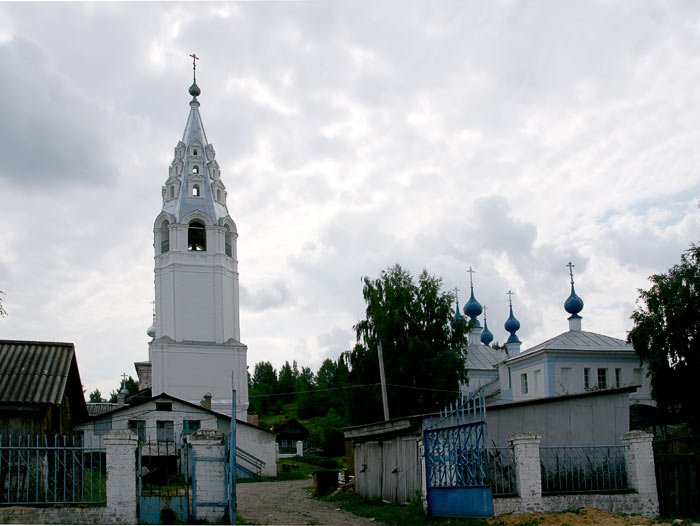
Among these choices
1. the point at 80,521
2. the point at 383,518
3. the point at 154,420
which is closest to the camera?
the point at 80,521

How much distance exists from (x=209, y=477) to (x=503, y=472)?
582 cm

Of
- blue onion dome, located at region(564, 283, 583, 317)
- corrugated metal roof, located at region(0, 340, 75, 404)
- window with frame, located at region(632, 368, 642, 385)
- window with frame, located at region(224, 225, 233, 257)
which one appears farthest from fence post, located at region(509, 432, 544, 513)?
window with frame, located at region(224, 225, 233, 257)

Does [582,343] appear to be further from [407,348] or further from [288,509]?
[288,509]

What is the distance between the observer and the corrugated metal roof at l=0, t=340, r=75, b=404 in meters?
14.8

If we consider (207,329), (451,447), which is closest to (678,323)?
(451,447)

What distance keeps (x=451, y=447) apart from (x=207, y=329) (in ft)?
106

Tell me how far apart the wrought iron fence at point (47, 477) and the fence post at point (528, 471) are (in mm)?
7677

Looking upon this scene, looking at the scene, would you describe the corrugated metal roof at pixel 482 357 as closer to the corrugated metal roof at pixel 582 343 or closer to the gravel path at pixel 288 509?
the corrugated metal roof at pixel 582 343

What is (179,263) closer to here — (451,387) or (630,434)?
(451,387)

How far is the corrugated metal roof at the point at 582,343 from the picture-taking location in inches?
1417

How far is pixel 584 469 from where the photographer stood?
16.8 metres

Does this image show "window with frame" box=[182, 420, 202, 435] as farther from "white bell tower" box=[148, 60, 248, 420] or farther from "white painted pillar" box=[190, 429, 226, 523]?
"white painted pillar" box=[190, 429, 226, 523]

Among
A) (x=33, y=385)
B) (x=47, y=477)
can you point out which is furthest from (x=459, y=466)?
(x=33, y=385)

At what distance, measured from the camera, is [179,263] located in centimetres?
4488
